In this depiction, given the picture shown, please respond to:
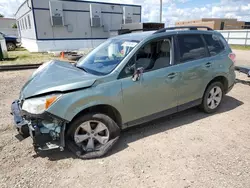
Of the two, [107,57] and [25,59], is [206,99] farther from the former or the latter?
[25,59]

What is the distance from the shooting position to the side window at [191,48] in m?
3.65

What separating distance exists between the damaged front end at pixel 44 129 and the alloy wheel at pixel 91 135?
10.5 inches

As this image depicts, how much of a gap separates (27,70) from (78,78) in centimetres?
778

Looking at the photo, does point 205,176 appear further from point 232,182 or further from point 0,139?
point 0,139

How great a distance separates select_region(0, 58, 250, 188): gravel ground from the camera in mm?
2449

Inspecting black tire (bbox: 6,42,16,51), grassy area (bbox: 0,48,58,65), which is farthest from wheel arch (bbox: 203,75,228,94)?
black tire (bbox: 6,42,16,51)

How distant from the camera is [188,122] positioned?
397 cm

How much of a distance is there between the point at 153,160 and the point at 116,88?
1.20 metres

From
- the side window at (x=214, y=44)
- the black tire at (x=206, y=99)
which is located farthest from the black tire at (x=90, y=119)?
the side window at (x=214, y=44)

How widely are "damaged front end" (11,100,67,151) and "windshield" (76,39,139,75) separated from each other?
100 cm

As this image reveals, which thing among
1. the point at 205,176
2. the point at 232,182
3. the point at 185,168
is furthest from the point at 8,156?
the point at 232,182

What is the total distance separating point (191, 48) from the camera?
3811mm

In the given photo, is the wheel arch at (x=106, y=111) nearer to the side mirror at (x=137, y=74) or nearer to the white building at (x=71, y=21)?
the side mirror at (x=137, y=74)

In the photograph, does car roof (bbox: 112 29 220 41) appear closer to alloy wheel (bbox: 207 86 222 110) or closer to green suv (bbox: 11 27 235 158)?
green suv (bbox: 11 27 235 158)
